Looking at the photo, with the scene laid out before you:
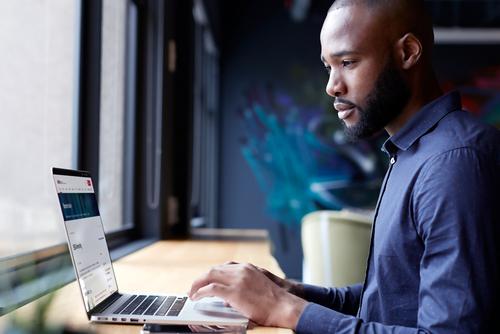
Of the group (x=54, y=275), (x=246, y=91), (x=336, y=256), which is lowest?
(x=336, y=256)

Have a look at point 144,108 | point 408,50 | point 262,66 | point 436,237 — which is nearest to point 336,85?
point 408,50

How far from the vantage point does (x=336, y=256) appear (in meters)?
3.26

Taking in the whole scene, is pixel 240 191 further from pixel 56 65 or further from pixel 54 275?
pixel 54 275

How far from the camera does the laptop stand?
906mm

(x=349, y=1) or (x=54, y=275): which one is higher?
(x=349, y=1)

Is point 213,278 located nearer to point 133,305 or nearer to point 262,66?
point 133,305

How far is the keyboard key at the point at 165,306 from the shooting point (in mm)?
A: 944

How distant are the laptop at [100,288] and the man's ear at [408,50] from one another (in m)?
0.59

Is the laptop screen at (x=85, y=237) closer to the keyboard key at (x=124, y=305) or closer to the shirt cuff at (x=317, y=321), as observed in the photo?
the keyboard key at (x=124, y=305)

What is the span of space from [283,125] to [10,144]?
4.82 meters

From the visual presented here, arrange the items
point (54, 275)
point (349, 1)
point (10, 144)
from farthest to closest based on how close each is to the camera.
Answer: point (10, 144) < point (349, 1) < point (54, 275)

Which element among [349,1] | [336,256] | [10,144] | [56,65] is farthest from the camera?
[336,256]

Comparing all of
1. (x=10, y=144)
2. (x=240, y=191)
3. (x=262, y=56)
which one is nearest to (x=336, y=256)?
(x=10, y=144)

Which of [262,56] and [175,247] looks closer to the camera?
[175,247]
